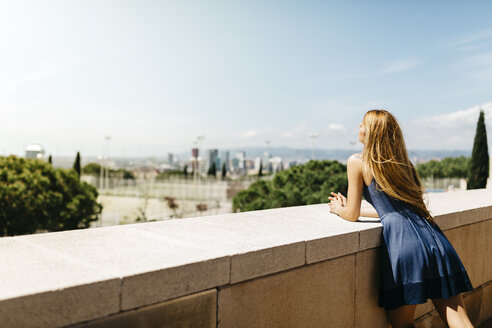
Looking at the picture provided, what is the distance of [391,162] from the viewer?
2.63m

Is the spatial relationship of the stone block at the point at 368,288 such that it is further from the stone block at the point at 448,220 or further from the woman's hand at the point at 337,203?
the stone block at the point at 448,220

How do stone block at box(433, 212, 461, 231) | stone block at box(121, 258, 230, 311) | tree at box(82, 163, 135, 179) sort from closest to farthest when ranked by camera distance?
stone block at box(121, 258, 230, 311)
stone block at box(433, 212, 461, 231)
tree at box(82, 163, 135, 179)

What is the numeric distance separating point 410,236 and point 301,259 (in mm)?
764

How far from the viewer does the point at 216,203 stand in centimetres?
5078

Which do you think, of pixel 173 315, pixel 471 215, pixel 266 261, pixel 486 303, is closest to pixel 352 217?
pixel 266 261

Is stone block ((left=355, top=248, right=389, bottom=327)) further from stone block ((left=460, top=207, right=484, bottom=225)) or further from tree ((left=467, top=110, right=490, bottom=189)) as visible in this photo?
tree ((left=467, top=110, right=490, bottom=189))

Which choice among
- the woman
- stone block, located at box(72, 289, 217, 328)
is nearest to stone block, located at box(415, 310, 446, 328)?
the woman

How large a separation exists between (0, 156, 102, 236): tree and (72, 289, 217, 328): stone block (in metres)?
25.1

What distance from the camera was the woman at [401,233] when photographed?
2436 millimetres

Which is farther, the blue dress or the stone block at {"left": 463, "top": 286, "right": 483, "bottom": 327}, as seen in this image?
the stone block at {"left": 463, "top": 286, "right": 483, "bottom": 327}

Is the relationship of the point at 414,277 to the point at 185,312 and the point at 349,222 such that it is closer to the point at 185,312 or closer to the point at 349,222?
the point at 349,222

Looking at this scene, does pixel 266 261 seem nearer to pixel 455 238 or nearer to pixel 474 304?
pixel 455 238

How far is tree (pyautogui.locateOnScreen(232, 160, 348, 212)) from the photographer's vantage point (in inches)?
1097

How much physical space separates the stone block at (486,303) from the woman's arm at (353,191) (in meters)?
2.02
